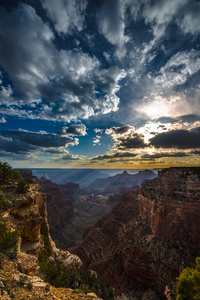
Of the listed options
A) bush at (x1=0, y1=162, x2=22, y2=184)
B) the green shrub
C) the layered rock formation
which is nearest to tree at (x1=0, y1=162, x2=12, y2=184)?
bush at (x1=0, y1=162, x2=22, y2=184)

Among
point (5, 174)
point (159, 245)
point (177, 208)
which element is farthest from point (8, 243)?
point (159, 245)

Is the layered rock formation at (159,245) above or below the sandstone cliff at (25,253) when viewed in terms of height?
below

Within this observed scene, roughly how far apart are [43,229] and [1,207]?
12.1m

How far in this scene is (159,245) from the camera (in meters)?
35.2

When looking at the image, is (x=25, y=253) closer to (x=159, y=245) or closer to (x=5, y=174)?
(x=5, y=174)

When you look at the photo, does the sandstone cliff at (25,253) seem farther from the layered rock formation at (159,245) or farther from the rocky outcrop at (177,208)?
the rocky outcrop at (177,208)

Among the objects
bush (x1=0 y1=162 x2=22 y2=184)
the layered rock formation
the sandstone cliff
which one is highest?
bush (x1=0 y1=162 x2=22 y2=184)

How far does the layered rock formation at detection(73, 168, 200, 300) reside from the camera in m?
31.0

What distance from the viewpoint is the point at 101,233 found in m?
57.3

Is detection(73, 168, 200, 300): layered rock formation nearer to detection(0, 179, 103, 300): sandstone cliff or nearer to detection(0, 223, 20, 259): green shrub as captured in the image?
detection(0, 179, 103, 300): sandstone cliff

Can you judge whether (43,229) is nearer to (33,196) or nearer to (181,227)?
(33,196)

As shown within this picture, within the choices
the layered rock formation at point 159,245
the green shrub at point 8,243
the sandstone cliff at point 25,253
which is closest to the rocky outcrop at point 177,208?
the layered rock formation at point 159,245

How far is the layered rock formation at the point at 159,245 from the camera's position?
102ft

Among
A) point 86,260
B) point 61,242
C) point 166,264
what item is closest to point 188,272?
point 166,264
